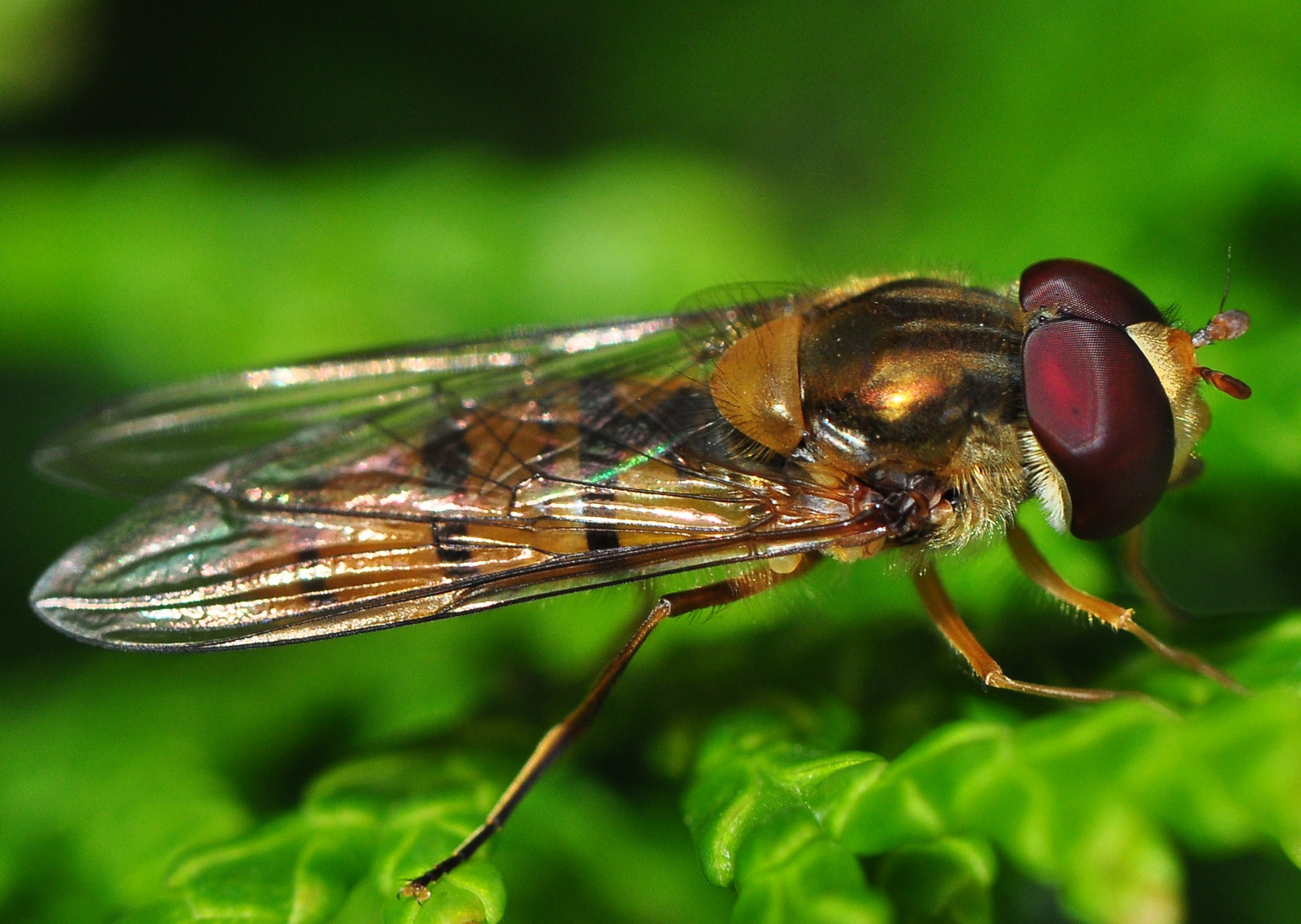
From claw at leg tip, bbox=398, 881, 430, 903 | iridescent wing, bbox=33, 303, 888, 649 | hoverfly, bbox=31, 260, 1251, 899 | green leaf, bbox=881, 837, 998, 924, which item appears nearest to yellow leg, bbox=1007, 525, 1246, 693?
hoverfly, bbox=31, 260, 1251, 899

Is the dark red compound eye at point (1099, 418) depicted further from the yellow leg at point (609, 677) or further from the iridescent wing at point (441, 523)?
the yellow leg at point (609, 677)

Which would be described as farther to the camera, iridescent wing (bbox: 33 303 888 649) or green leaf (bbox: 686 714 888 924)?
iridescent wing (bbox: 33 303 888 649)

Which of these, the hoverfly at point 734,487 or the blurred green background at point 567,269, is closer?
the hoverfly at point 734,487

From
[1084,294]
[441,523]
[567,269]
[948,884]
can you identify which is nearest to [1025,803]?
[948,884]

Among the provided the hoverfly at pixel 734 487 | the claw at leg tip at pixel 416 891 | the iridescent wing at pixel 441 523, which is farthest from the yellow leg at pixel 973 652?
the claw at leg tip at pixel 416 891

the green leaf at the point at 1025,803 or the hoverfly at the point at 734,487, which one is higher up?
the hoverfly at the point at 734,487

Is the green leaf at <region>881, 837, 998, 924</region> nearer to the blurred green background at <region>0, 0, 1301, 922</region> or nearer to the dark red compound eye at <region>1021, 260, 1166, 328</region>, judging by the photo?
the blurred green background at <region>0, 0, 1301, 922</region>

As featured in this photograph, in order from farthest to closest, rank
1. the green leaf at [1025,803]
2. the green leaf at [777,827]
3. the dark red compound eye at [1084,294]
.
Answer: the dark red compound eye at [1084,294], the green leaf at [777,827], the green leaf at [1025,803]

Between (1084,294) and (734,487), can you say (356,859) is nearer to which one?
(734,487)
